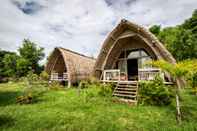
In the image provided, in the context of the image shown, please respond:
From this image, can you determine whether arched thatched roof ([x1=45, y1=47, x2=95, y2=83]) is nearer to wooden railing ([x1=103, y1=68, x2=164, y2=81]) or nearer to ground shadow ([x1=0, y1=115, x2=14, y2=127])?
wooden railing ([x1=103, y1=68, x2=164, y2=81])

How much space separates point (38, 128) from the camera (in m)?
5.07

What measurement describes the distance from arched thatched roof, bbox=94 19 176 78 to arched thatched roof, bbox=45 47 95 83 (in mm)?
4129

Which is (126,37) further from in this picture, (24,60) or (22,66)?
(22,66)

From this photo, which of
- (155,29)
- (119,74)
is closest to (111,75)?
(119,74)

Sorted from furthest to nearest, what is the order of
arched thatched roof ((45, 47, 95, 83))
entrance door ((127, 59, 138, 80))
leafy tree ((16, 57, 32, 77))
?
leafy tree ((16, 57, 32, 77)) → arched thatched roof ((45, 47, 95, 83)) → entrance door ((127, 59, 138, 80))

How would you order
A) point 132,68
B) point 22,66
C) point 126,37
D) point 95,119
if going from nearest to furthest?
point 95,119, point 126,37, point 132,68, point 22,66

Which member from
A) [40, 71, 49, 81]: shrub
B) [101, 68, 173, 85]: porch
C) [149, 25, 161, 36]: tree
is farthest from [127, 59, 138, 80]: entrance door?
[149, 25, 161, 36]: tree

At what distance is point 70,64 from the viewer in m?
15.9

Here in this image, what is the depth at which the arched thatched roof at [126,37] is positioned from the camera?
9805 mm

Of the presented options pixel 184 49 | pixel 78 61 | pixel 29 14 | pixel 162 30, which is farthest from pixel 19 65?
pixel 184 49

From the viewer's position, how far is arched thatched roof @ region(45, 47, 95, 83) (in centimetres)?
1577

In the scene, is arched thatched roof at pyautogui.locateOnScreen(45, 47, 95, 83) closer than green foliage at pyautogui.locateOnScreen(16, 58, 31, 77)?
Yes

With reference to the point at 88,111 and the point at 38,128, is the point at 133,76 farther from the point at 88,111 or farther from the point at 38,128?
the point at 38,128

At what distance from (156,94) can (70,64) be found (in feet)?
33.9
